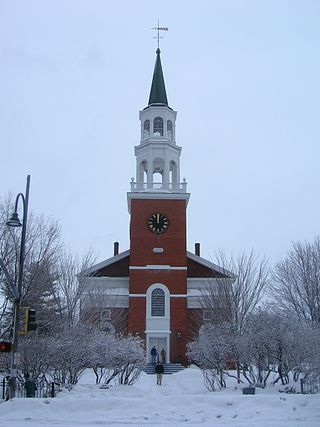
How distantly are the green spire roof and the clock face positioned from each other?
9.44 m

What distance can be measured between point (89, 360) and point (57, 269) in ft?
31.2

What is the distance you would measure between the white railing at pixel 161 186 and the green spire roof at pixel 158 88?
22.4 feet

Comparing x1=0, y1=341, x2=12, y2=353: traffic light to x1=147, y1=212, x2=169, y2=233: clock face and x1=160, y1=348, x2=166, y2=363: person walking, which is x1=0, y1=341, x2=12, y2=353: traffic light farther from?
x1=147, y1=212, x2=169, y2=233: clock face

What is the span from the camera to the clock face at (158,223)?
143 ft

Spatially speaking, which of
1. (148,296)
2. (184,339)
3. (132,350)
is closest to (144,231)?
(148,296)

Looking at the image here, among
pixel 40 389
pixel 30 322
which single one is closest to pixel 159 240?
pixel 40 389

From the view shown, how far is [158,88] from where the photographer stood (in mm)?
47156

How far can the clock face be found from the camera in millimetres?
43469

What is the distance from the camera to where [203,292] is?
42125 mm

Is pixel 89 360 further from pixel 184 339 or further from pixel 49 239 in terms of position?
pixel 184 339

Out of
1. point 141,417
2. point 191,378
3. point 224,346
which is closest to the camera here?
point 141,417

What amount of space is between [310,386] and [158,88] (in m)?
30.6

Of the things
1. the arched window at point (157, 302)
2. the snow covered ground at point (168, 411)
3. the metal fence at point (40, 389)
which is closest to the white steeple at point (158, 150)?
the arched window at point (157, 302)

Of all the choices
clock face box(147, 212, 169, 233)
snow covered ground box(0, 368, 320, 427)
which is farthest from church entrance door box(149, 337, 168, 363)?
snow covered ground box(0, 368, 320, 427)
